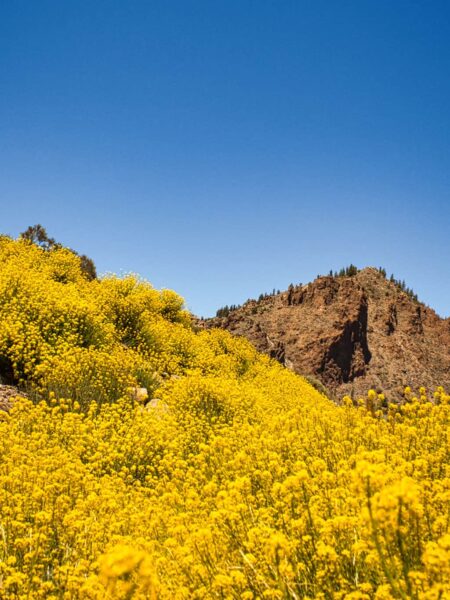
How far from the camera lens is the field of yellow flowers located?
2.96 m

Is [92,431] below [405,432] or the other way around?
below

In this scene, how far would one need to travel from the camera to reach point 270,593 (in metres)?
2.99

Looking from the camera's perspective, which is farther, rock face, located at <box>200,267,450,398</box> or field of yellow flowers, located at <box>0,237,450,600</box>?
rock face, located at <box>200,267,450,398</box>

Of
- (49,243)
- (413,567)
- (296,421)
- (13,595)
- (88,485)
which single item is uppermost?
(49,243)

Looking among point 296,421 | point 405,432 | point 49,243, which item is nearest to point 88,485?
point 296,421

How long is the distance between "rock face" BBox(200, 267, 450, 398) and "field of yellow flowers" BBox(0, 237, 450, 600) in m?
16.9

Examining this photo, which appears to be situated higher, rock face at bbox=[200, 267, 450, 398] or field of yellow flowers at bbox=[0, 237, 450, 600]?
rock face at bbox=[200, 267, 450, 398]

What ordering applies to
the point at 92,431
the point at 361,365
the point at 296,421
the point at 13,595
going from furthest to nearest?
the point at 361,365
the point at 92,431
the point at 296,421
the point at 13,595

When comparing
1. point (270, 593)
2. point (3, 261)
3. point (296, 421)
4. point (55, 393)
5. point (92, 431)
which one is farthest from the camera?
point (3, 261)

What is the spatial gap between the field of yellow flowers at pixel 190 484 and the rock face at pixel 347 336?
16.9m

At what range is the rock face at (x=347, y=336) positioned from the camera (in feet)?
111

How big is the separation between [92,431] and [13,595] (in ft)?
16.6

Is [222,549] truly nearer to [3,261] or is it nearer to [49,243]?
[3,261]

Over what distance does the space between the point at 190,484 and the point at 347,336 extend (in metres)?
31.9
